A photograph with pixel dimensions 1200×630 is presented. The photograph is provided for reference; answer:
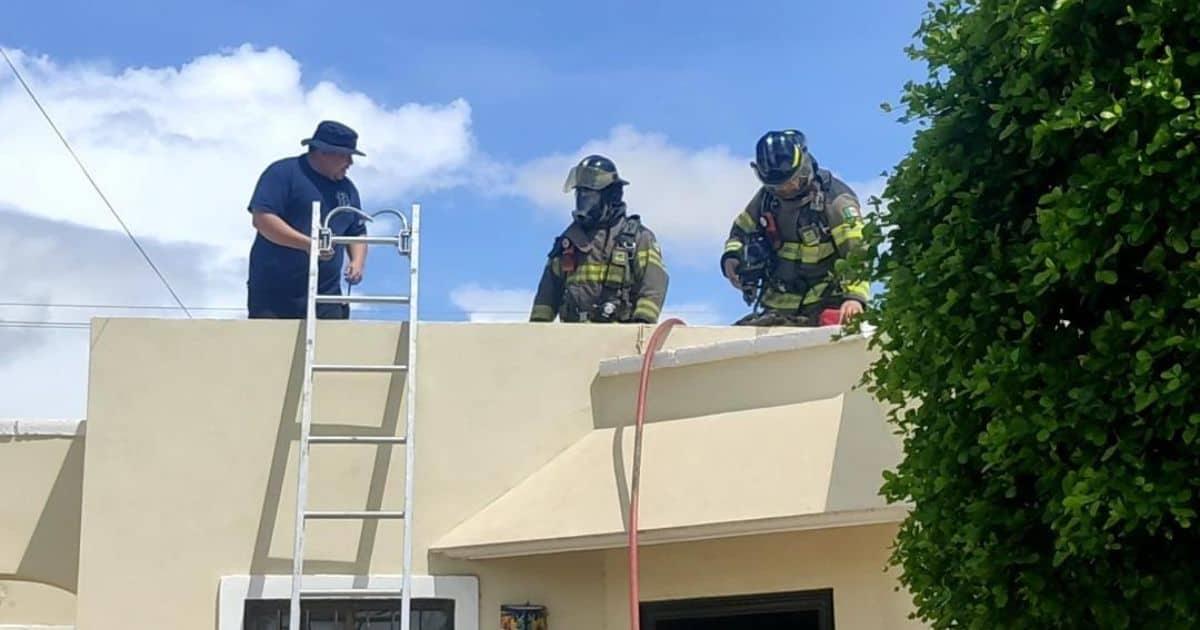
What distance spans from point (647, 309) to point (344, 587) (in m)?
2.49

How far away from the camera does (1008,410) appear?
3268mm

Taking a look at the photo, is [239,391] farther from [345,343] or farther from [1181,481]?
[1181,481]

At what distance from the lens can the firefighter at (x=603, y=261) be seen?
844 cm

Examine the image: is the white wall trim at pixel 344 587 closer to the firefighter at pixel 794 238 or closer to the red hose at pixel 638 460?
the red hose at pixel 638 460

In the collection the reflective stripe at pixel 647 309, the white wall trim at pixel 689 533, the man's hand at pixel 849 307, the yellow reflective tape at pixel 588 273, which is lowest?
the white wall trim at pixel 689 533

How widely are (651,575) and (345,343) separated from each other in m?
1.94

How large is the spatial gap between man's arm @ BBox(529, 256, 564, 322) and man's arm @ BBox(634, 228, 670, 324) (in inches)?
20.3

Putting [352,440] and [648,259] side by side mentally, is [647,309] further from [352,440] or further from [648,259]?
[352,440]

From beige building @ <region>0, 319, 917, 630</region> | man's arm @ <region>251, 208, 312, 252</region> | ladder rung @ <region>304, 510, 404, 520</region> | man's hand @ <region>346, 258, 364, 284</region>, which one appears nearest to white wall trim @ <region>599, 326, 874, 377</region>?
beige building @ <region>0, 319, 917, 630</region>

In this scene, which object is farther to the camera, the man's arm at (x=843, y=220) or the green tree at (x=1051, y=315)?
the man's arm at (x=843, y=220)

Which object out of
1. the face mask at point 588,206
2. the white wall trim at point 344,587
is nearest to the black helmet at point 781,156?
the face mask at point 588,206

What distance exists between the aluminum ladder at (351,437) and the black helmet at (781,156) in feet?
6.56

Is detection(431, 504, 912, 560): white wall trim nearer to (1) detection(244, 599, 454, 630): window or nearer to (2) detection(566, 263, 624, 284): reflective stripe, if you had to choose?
(1) detection(244, 599, 454, 630): window

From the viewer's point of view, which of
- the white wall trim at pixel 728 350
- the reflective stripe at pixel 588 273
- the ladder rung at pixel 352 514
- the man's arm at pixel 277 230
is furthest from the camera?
the reflective stripe at pixel 588 273
